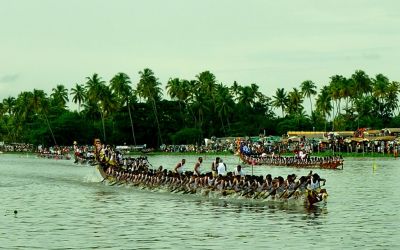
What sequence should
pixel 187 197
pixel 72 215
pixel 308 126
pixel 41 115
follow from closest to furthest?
1. pixel 72 215
2. pixel 187 197
3. pixel 308 126
4. pixel 41 115

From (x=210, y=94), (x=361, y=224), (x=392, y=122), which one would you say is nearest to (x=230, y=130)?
(x=210, y=94)

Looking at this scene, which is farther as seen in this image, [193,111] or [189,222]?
[193,111]

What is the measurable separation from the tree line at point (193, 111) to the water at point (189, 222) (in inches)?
3985

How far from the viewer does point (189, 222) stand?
29719 mm

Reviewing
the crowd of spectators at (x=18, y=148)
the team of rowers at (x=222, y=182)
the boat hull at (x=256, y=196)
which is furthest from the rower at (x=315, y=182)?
the crowd of spectators at (x=18, y=148)

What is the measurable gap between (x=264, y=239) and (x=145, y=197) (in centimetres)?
1749

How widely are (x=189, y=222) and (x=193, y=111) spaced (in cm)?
13219

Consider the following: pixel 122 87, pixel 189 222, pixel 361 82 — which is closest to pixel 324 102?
pixel 361 82

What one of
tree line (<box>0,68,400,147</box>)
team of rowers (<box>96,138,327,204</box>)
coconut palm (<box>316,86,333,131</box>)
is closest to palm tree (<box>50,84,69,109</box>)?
tree line (<box>0,68,400,147</box>)

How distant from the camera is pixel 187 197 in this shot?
40.6 m

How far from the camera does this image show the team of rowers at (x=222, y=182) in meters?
33.9

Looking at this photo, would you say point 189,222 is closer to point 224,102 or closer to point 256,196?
point 256,196

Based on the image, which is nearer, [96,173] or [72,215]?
[72,215]

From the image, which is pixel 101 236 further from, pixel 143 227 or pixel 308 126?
pixel 308 126
